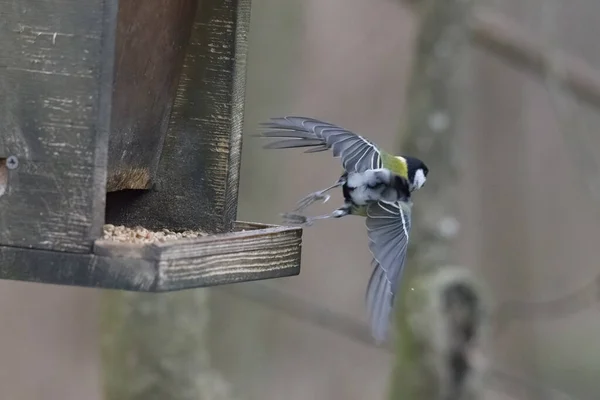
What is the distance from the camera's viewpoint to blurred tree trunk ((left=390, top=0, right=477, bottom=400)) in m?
3.12

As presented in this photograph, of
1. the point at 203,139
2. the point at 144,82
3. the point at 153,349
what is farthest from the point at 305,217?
the point at 153,349

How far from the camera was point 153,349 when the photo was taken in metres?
2.88

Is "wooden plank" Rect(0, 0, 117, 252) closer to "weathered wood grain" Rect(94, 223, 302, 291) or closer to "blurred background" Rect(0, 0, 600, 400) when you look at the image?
"weathered wood grain" Rect(94, 223, 302, 291)

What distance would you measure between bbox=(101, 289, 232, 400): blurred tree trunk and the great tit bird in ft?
1.92

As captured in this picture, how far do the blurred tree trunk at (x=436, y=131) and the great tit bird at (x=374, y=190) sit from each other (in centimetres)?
45

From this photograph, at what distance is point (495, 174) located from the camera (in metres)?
6.41

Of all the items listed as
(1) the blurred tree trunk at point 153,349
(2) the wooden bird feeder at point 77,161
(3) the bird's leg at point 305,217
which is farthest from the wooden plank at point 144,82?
(1) the blurred tree trunk at point 153,349

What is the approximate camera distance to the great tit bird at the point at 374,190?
238 cm

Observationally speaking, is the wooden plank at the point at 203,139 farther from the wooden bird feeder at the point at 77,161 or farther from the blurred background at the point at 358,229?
the blurred background at the point at 358,229

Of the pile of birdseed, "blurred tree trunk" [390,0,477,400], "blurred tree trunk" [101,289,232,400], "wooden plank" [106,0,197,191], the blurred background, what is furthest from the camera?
the blurred background

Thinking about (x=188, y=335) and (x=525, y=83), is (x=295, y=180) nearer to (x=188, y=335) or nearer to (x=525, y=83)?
(x=525, y=83)

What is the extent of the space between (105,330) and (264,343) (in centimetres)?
288

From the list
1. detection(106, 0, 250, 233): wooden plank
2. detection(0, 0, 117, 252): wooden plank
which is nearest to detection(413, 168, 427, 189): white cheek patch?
detection(106, 0, 250, 233): wooden plank

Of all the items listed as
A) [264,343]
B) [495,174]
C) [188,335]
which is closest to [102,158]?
[188,335]
